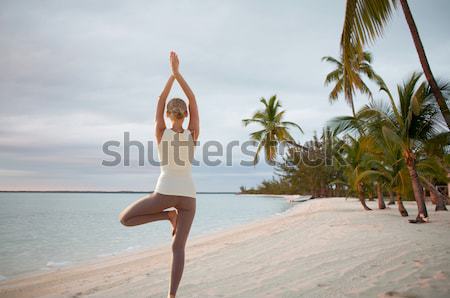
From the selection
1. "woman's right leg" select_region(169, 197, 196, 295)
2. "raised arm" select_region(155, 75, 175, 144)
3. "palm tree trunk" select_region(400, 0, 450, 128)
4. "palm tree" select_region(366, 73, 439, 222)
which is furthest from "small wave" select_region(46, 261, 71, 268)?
"palm tree" select_region(366, 73, 439, 222)

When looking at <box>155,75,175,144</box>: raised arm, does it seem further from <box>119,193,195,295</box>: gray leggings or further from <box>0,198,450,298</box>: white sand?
<box>0,198,450,298</box>: white sand

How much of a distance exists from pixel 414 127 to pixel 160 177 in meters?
9.49

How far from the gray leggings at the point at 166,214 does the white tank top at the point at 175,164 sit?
0.06m

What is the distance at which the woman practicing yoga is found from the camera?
8.26 ft

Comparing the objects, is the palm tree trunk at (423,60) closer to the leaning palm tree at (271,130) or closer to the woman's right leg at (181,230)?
the woman's right leg at (181,230)

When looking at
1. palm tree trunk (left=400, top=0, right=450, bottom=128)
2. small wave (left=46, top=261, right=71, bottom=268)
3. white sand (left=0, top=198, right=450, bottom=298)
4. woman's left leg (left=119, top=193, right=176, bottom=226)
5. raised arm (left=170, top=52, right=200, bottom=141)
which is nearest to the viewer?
woman's left leg (left=119, top=193, right=176, bottom=226)

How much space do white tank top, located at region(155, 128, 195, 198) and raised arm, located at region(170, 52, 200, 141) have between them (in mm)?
174

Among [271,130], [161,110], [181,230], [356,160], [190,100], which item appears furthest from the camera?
[271,130]

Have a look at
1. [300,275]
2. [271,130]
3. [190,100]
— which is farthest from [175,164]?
[271,130]

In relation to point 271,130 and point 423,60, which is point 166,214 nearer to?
point 423,60

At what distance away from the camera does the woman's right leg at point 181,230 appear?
257 centimetres

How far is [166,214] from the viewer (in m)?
2.67

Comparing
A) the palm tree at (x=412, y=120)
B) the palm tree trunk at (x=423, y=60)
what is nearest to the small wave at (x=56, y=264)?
the palm tree trunk at (x=423, y=60)

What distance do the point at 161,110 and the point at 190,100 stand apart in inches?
10.9
